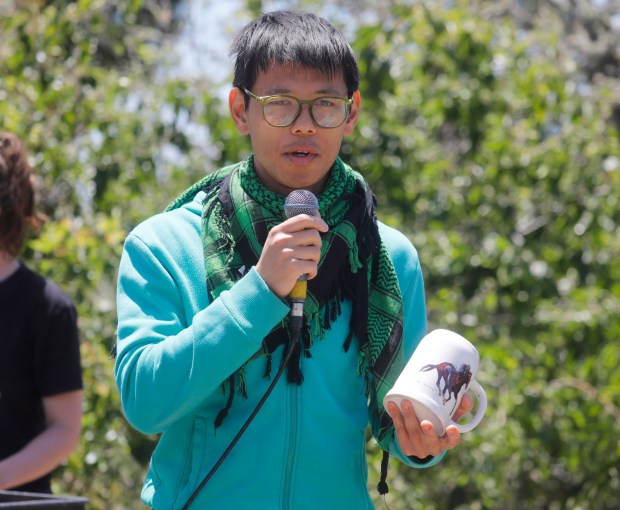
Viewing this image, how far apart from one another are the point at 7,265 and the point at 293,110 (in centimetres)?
155

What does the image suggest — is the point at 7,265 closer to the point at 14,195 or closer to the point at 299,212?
the point at 14,195

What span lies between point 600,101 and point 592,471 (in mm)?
2169

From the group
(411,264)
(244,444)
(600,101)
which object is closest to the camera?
(244,444)

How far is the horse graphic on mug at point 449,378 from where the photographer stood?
195 cm

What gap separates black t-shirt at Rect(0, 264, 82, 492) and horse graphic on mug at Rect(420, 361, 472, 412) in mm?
1592

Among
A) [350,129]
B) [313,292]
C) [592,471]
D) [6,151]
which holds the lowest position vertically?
[592,471]

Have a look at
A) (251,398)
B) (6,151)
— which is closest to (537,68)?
(6,151)

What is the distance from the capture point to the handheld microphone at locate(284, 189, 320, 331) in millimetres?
1961

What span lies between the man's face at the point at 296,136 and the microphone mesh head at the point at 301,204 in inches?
5.5

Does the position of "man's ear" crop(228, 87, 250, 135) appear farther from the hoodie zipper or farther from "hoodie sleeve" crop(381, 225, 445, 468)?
the hoodie zipper

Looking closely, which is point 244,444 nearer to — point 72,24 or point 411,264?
point 411,264

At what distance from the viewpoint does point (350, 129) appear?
2275mm

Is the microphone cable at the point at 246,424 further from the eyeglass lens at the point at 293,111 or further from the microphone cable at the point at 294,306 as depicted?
the eyeglass lens at the point at 293,111

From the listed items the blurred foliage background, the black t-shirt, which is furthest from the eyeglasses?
the blurred foliage background
